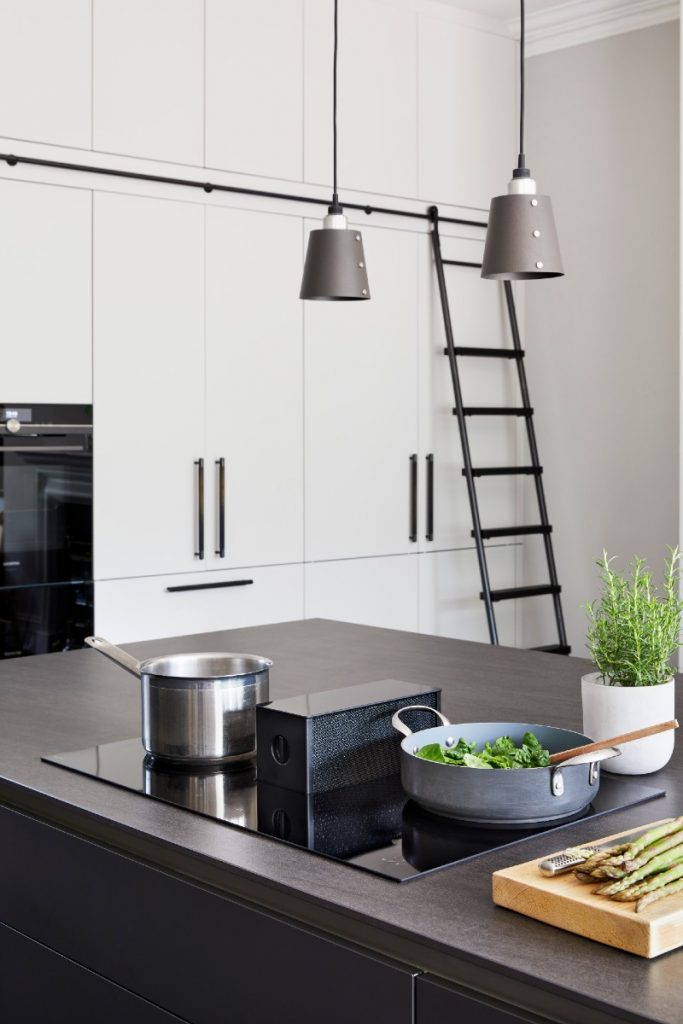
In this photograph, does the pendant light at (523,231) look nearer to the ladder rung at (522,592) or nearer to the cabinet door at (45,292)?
the cabinet door at (45,292)

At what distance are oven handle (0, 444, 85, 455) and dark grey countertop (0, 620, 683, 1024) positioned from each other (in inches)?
59.5

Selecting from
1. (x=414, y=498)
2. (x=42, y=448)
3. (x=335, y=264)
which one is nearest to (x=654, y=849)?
(x=335, y=264)

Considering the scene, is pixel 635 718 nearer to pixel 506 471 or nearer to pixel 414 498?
pixel 414 498

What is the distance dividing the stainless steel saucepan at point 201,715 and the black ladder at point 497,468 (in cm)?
324

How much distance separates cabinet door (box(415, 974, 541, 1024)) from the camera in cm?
97

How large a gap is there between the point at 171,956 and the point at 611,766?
0.57m

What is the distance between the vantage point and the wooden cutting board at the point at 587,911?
3.19 feet

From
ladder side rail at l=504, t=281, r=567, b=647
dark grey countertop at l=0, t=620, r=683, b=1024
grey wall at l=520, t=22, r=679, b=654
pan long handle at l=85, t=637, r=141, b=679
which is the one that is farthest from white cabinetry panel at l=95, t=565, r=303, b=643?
pan long handle at l=85, t=637, r=141, b=679

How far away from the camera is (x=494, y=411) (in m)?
4.96

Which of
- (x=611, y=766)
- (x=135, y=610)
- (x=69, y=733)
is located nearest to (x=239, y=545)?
(x=135, y=610)

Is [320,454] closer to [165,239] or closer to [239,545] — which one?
[239,545]

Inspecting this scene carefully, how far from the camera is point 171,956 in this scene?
4.23 ft

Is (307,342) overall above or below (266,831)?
above

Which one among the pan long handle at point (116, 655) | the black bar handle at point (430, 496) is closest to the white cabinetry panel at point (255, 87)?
the black bar handle at point (430, 496)
